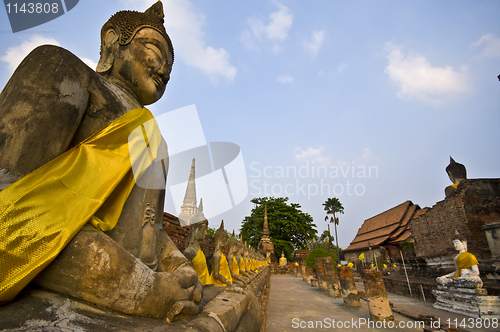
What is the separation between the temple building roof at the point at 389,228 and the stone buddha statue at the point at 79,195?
23676 millimetres

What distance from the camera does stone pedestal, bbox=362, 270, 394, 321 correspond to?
5340 millimetres

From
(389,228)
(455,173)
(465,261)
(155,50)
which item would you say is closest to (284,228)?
(389,228)

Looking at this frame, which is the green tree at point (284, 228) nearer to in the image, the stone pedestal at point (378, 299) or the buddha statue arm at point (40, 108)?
the stone pedestal at point (378, 299)

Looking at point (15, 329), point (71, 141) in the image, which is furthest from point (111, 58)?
point (15, 329)

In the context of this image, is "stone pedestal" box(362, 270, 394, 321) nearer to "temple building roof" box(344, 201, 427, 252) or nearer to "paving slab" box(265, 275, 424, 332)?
"paving slab" box(265, 275, 424, 332)

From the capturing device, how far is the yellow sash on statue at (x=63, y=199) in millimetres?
967

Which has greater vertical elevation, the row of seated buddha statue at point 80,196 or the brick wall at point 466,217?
the brick wall at point 466,217

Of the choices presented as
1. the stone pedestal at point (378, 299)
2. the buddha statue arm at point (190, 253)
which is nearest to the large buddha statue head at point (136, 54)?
the buddha statue arm at point (190, 253)

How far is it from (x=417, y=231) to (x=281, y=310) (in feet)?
29.0

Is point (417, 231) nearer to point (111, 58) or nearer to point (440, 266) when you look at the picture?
point (440, 266)

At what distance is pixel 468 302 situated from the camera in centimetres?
612

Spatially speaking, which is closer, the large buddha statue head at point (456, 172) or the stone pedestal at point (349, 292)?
the stone pedestal at point (349, 292)

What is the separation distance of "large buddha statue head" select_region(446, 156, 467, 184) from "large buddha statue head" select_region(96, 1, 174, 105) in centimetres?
1420

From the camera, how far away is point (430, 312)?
675 centimetres
